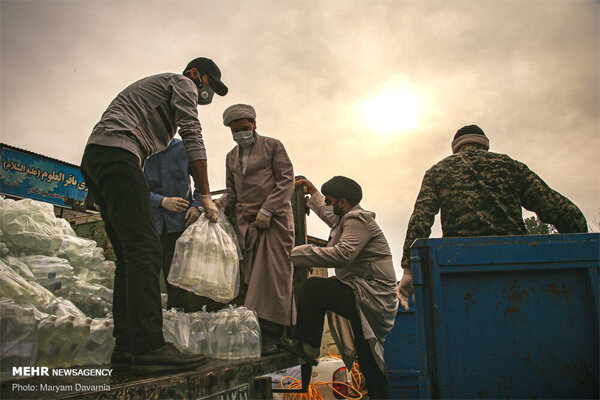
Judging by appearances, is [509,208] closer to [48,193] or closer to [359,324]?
[359,324]

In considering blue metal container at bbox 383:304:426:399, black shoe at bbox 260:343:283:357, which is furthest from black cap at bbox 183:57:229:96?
blue metal container at bbox 383:304:426:399

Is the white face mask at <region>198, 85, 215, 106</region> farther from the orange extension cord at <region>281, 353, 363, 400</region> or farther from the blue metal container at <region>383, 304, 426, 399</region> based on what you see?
the orange extension cord at <region>281, 353, 363, 400</region>

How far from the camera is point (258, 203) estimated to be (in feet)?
10.2

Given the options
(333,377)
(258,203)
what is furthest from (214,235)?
(333,377)

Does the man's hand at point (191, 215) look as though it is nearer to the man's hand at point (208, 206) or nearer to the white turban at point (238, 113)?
the man's hand at point (208, 206)

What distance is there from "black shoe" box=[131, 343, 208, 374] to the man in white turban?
0.98 metres

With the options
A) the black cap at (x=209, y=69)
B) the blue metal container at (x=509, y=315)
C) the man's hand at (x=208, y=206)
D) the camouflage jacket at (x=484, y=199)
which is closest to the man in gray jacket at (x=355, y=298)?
the camouflage jacket at (x=484, y=199)

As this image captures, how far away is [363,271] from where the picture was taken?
9.50 ft

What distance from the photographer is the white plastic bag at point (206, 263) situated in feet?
7.45

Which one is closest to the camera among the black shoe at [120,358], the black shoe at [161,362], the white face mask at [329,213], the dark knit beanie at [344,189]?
the black shoe at [161,362]

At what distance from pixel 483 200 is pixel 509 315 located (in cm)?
95

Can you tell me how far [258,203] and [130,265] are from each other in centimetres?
144

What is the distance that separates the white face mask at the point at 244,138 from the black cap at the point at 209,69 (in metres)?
0.63

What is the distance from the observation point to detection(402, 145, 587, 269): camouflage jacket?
2.52 m
